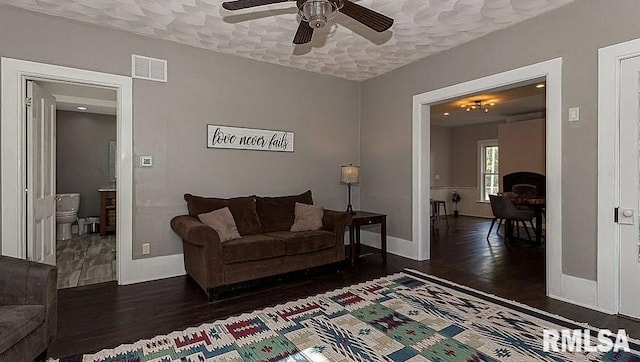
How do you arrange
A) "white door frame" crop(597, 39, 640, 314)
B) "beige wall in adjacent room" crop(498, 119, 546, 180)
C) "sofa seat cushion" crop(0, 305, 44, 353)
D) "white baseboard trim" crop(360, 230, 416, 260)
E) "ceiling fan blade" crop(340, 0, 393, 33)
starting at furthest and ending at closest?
"beige wall in adjacent room" crop(498, 119, 546, 180), "white baseboard trim" crop(360, 230, 416, 260), "white door frame" crop(597, 39, 640, 314), "ceiling fan blade" crop(340, 0, 393, 33), "sofa seat cushion" crop(0, 305, 44, 353)

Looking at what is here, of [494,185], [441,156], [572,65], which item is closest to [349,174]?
[572,65]

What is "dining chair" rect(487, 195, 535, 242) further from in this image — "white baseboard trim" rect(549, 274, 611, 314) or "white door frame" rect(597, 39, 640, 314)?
"white door frame" rect(597, 39, 640, 314)

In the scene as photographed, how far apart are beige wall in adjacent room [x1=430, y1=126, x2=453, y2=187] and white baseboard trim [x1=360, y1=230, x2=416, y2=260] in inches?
196

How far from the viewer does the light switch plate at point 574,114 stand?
3.01 m

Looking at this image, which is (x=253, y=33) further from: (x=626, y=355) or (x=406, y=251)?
(x=626, y=355)

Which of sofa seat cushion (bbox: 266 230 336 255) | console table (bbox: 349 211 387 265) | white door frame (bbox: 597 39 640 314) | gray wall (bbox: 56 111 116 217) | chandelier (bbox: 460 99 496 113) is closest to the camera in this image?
white door frame (bbox: 597 39 640 314)

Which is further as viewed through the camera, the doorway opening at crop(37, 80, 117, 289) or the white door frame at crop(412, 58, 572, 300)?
Answer: the doorway opening at crop(37, 80, 117, 289)

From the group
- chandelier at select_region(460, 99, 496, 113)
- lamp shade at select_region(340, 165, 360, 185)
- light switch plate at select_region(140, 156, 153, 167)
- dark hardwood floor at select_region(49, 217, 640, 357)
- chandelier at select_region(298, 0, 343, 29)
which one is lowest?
dark hardwood floor at select_region(49, 217, 640, 357)

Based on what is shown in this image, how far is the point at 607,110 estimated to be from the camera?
2.81 m

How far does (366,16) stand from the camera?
2.47 meters

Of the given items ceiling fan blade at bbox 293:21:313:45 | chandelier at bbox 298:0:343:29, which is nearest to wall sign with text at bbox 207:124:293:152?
ceiling fan blade at bbox 293:21:313:45

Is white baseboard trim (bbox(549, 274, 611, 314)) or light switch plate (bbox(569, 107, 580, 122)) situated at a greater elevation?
light switch plate (bbox(569, 107, 580, 122))

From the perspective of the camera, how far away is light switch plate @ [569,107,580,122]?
301 centimetres

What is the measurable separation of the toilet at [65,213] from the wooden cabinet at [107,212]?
0.42 m
